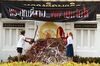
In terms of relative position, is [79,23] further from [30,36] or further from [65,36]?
[30,36]

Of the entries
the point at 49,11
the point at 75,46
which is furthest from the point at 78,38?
the point at 49,11

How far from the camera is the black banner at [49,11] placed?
25984 millimetres

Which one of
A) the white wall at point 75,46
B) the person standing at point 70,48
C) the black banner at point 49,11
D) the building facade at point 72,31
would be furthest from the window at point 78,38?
the person standing at point 70,48

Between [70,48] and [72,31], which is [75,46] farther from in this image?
[70,48]

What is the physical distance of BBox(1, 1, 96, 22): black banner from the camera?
1023 inches

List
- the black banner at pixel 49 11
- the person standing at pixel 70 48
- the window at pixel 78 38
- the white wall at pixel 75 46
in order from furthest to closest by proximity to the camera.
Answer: the window at pixel 78 38
the white wall at pixel 75 46
the black banner at pixel 49 11
the person standing at pixel 70 48

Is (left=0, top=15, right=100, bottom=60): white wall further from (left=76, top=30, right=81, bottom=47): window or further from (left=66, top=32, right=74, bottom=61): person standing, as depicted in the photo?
(left=66, top=32, right=74, bottom=61): person standing

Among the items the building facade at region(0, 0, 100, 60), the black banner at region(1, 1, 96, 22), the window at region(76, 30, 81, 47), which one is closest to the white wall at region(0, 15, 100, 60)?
the building facade at region(0, 0, 100, 60)

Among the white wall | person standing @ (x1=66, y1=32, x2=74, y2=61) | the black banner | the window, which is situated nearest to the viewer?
person standing @ (x1=66, y1=32, x2=74, y2=61)

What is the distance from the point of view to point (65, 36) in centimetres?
2625

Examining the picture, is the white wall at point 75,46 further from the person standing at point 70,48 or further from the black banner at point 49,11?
the person standing at point 70,48

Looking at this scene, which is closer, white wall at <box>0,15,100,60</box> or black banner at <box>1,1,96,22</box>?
black banner at <box>1,1,96,22</box>

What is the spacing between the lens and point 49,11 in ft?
85.7

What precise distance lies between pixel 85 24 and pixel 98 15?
865 millimetres
